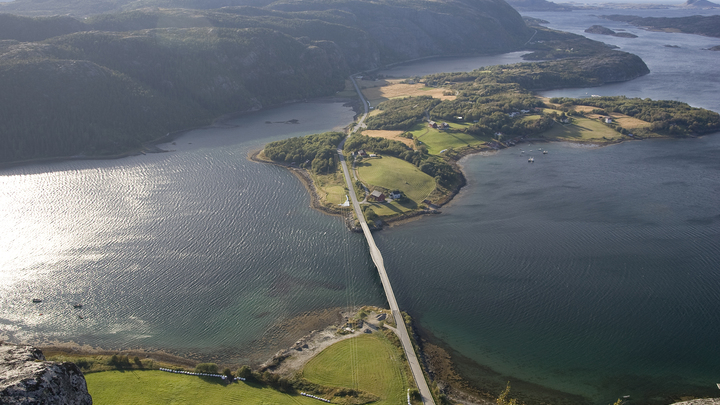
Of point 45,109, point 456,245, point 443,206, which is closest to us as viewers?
point 456,245

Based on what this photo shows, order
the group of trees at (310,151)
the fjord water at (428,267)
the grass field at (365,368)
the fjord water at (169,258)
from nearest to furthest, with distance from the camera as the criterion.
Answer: the grass field at (365,368) → the fjord water at (428,267) → the fjord water at (169,258) → the group of trees at (310,151)

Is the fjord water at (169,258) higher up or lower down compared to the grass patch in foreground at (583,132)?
lower down

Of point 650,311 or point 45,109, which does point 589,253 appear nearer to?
point 650,311

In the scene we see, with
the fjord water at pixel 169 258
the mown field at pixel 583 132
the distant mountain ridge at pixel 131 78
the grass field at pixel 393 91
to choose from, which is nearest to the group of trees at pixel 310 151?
the fjord water at pixel 169 258

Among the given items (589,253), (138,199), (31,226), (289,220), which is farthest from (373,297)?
(31,226)

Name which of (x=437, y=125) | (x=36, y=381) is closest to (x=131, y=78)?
(x=437, y=125)

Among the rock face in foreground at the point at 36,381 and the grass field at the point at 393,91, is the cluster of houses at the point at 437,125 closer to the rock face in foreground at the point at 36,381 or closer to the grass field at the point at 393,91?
the grass field at the point at 393,91

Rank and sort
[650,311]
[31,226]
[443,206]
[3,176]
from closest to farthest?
1. [650,311]
2. [31,226]
3. [443,206]
4. [3,176]

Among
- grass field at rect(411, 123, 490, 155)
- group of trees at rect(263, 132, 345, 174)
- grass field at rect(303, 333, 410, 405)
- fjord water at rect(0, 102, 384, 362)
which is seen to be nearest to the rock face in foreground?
grass field at rect(303, 333, 410, 405)
